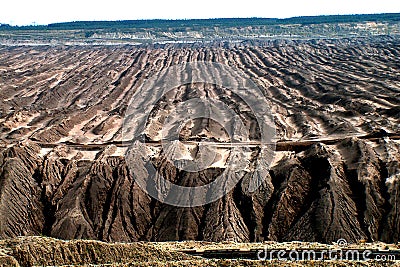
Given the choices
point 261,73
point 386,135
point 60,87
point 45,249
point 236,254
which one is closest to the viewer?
point 45,249

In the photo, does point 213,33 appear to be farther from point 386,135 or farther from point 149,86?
point 386,135

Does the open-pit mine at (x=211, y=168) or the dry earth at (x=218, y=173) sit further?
the open-pit mine at (x=211, y=168)

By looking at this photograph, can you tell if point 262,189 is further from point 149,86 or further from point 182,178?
point 149,86

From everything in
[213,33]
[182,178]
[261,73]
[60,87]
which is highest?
[213,33]

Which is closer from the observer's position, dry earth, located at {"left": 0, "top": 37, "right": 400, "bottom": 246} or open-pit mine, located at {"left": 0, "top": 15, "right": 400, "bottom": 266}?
dry earth, located at {"left": 0, "top": 37, "right": 400, "bottom": 246}

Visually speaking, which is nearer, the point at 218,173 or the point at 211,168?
the point at 218,173

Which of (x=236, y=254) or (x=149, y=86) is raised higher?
(x=149, y=86)

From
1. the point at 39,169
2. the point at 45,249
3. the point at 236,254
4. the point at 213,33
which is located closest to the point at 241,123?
the point at 39,169

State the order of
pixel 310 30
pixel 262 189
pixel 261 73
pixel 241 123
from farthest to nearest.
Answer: pixel 310 30, pixel 261 73, pixel 241 123, pixel 262 189

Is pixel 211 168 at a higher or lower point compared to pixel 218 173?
higher

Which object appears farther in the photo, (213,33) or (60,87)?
(213,33)
